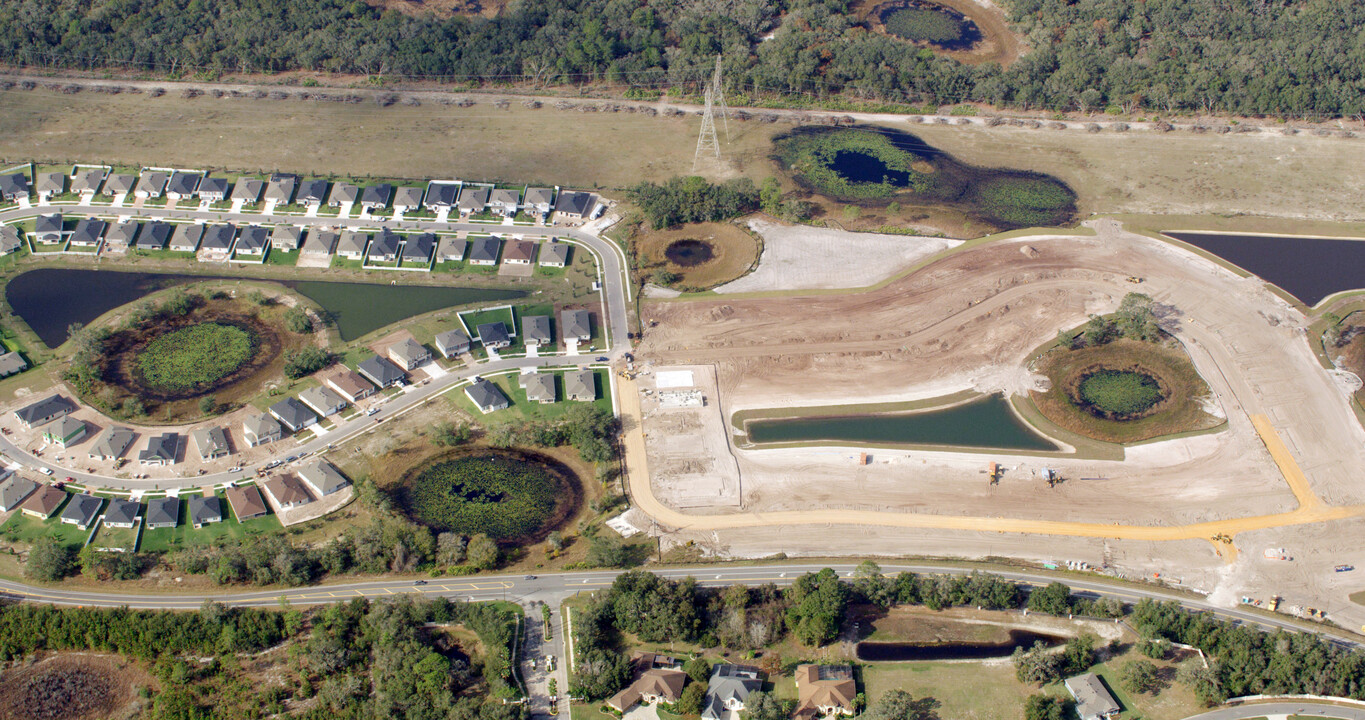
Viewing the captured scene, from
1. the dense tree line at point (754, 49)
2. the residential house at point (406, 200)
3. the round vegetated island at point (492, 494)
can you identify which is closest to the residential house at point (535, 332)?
the round vegetated island at point (492, 494)

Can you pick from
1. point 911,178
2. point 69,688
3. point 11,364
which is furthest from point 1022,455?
point 11,364

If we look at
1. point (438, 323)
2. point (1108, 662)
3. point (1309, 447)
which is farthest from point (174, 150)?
point (1309, 447)

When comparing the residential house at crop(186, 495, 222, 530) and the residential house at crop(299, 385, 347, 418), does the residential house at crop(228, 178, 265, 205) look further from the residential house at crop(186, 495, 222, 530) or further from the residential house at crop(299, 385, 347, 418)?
the residential house at crop(186, 495, 222, 530)

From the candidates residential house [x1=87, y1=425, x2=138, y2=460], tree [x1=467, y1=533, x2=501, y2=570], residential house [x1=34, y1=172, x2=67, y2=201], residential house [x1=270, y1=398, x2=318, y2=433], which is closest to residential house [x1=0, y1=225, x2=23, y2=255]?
residential house [x1=34, y1=172, x2=67, y2=201]

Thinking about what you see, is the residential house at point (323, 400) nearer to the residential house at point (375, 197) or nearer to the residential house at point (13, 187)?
the residential house at point (375, 197)

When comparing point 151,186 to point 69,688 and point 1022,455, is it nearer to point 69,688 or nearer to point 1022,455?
point 69,688

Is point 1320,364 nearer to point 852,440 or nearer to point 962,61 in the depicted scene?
point 852,440
